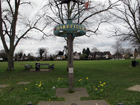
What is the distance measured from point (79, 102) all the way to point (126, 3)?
17.4 meters

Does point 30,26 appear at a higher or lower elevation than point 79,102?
higher

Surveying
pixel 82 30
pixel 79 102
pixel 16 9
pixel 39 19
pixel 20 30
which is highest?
pixel 16 9

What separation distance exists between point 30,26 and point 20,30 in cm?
138

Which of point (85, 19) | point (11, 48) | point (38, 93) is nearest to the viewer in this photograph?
point (38, 93)

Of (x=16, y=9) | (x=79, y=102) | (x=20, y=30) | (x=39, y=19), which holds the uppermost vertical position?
(x=16, y=9)

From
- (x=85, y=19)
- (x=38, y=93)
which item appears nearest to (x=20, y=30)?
(x=85, y=19)

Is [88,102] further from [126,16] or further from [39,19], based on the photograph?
[126,16]

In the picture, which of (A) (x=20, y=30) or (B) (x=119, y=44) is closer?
(A) (x=20, y=30)

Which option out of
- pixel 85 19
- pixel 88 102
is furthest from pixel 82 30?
pixel 85 19

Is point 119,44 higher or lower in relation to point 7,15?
lower

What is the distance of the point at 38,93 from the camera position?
6.48 m

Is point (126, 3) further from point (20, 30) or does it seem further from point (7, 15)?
point (7, 15)

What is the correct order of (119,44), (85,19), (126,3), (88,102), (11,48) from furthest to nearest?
(119,44), (126,3), (11,48), (85,19), (88,102)

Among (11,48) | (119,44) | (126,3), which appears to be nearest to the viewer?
(11,48)
